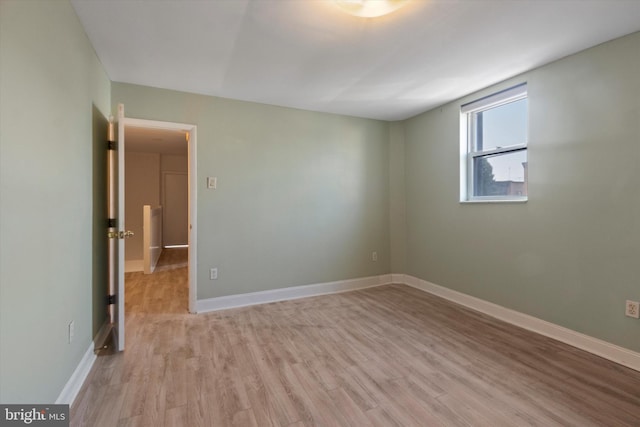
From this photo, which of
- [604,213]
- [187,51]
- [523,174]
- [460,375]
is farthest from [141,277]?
[604,213]

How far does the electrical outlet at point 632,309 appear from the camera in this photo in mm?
2118

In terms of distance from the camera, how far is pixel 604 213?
7.54 ft

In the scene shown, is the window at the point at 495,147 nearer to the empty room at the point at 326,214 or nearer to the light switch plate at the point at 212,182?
the empty room at the point at 326,214

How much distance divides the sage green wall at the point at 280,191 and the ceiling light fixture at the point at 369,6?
202 cm

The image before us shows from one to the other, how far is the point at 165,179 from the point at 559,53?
7.72 meters

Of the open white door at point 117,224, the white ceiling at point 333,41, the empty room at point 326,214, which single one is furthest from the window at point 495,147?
the open white door at point 117,224

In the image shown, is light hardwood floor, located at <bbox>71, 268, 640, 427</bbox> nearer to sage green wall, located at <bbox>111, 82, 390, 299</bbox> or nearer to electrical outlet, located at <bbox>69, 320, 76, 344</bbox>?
electrical outlet, located at <bbox>69, 320, 76, 344</bbox>

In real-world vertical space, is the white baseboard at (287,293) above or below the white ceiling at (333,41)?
below

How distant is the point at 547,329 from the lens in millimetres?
2635

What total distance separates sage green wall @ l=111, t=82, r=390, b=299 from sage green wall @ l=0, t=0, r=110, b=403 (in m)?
1.23

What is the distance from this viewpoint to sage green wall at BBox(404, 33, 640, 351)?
2180 mm

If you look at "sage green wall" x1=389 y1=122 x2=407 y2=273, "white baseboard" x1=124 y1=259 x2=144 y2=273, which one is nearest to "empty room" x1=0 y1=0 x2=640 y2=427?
"sage green wall" x1=389 y1=122 x2=407 y2=273

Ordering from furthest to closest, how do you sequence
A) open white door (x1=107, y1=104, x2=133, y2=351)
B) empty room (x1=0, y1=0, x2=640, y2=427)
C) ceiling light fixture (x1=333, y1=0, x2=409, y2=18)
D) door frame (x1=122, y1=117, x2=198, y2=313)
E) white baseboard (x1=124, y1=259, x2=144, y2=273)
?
white baseboard (x1=124, y1=259, x2=144, y2=273) → door frame (x1=122, y1=117, x2=198, y2=313) → open white door (x1=107, y1=104, x2=133, y2=351) → ceiling light fixture (x1=333, y1=0, x2=409, y2=18) → empty room (x1=0, y1=0, x2=640, y2=427)

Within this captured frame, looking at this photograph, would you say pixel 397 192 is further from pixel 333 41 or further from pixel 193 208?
pixel 193 208
